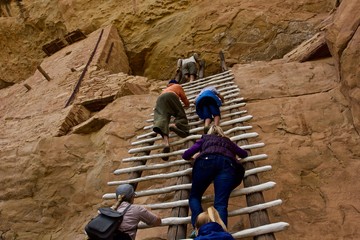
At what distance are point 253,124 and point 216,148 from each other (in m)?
1.38

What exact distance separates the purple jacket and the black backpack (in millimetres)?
801

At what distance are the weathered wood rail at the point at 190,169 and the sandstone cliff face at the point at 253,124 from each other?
0.21 metres

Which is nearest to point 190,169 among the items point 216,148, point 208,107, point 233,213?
point 216,148

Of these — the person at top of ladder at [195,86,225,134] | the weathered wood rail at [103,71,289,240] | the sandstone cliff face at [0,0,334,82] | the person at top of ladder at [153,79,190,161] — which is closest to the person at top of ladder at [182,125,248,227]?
the weathered wood rail at [103,71,289,240]

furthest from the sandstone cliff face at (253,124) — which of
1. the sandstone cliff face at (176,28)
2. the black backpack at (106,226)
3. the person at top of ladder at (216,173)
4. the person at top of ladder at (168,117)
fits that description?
the black backpack at (106,226)

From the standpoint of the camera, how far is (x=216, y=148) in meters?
2.81

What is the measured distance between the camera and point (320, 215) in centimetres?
294

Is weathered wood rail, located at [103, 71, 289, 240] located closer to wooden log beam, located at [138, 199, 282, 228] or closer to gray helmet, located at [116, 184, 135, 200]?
wooden log beam, located at [138, 199, 282, 228]

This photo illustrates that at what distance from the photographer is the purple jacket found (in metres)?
2.79

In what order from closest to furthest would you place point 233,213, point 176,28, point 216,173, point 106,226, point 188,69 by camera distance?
point 106,226
point 233,213
point 216,173
point 188,69
point 176,28

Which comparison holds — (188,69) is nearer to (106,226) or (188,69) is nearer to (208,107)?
(208,107)

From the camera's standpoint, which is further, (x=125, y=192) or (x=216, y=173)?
(x=216, y=173)

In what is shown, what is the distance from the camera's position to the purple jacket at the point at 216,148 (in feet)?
9.17

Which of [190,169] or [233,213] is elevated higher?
[190,169]
